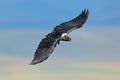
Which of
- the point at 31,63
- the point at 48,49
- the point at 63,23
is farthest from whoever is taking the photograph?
the point at 63,23

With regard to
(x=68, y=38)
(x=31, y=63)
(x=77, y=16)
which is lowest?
(x=31, y=63)

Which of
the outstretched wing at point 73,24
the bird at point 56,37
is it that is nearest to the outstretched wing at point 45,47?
the bird at point 56,37

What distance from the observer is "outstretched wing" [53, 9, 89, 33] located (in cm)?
4753

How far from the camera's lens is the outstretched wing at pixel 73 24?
47.5m

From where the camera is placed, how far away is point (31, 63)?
39656 millimetres

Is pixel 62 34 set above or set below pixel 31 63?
above

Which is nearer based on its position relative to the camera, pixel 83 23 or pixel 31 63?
pixel 31 63

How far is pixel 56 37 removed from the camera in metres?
45.5

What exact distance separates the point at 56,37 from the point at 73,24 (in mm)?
3912

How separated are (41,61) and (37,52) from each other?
2017 mm

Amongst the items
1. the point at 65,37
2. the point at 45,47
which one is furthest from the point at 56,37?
the point at 45,47

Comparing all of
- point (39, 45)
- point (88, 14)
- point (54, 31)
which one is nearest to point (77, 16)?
point (88, 14)

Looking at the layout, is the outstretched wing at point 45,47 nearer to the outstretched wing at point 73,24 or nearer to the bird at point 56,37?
the bird at point 56,37

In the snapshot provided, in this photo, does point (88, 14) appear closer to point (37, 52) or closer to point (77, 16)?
point (77, 16)
